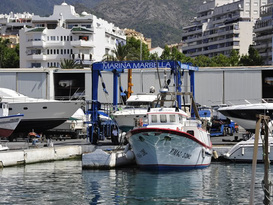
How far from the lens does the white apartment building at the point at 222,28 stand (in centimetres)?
16575

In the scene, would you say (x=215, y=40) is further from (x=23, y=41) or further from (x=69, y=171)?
(x=69, y=171)

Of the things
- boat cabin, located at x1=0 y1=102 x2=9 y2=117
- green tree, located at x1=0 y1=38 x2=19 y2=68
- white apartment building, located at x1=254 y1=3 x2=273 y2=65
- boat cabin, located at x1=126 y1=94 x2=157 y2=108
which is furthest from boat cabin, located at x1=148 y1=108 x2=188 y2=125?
white apartment building, located at x1=254 y1=3 x2=273 y2=65

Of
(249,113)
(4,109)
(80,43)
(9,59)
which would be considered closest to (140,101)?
(249,113)

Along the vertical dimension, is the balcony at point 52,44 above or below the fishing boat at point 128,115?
above

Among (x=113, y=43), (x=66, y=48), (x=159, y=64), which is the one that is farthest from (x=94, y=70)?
(x=113, y=43)

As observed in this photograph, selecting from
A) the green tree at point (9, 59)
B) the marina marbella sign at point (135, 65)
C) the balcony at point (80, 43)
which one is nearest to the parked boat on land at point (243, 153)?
the marina marbella sign at point (135, 65)

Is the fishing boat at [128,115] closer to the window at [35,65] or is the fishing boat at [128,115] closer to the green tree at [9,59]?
the window at [35,65]

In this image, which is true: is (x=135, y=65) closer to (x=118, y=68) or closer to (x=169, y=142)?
(x=118, y=68)

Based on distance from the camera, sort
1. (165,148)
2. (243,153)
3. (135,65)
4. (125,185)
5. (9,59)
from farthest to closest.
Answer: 1. (9,59)
2. (135,65)
3. (243,153)
4. (165,148)
5. (125,185)

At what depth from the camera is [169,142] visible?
30984 millimetres

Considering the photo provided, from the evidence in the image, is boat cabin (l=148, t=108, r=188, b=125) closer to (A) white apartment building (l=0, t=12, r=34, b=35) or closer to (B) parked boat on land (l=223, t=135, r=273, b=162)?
(B) parked boat on land (l=223, t=135, r=273, b=162)

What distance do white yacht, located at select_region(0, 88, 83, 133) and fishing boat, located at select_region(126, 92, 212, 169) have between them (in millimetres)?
18755

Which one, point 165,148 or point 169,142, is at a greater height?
point 169,142

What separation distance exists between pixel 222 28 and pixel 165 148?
5638 inches
